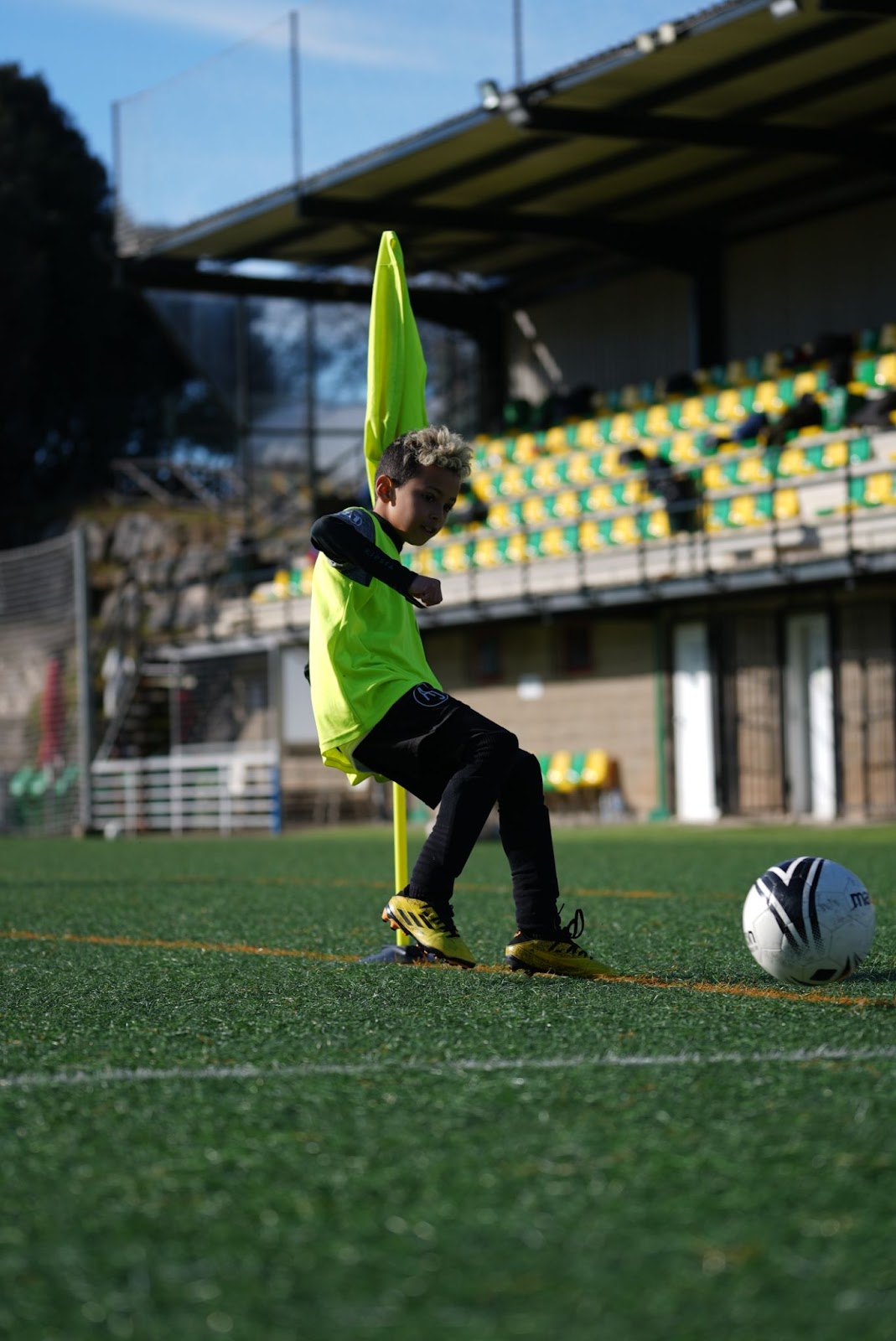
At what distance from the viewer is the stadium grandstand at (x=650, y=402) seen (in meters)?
20.0

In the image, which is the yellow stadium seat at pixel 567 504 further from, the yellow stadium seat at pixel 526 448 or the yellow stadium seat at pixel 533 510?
the yellow stadium seat at pixel 526 448

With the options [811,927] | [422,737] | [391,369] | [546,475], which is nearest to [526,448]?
[546,475]

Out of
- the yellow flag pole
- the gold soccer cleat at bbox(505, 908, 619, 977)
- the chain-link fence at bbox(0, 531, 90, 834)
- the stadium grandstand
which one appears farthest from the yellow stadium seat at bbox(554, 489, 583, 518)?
the gold soccer cleat at bbox(505, 908, 619, 977)

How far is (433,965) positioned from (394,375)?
6.22ft

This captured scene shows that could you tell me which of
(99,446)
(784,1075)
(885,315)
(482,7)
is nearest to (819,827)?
(885,315)

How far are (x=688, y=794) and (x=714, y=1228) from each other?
68.6ft

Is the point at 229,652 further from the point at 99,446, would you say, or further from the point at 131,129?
the point at 99,446

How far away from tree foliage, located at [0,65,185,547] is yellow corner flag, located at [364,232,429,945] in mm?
37694

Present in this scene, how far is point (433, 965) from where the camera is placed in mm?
5266

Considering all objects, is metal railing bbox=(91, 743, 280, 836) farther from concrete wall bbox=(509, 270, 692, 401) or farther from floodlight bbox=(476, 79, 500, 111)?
floodlight bbox=(476, 79, 500, 111)

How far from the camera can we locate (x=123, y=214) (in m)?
26.8

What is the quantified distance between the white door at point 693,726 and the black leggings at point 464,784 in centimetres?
1765

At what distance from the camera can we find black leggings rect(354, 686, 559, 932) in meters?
4.94

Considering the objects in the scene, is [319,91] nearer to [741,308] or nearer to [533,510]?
[533,510]
